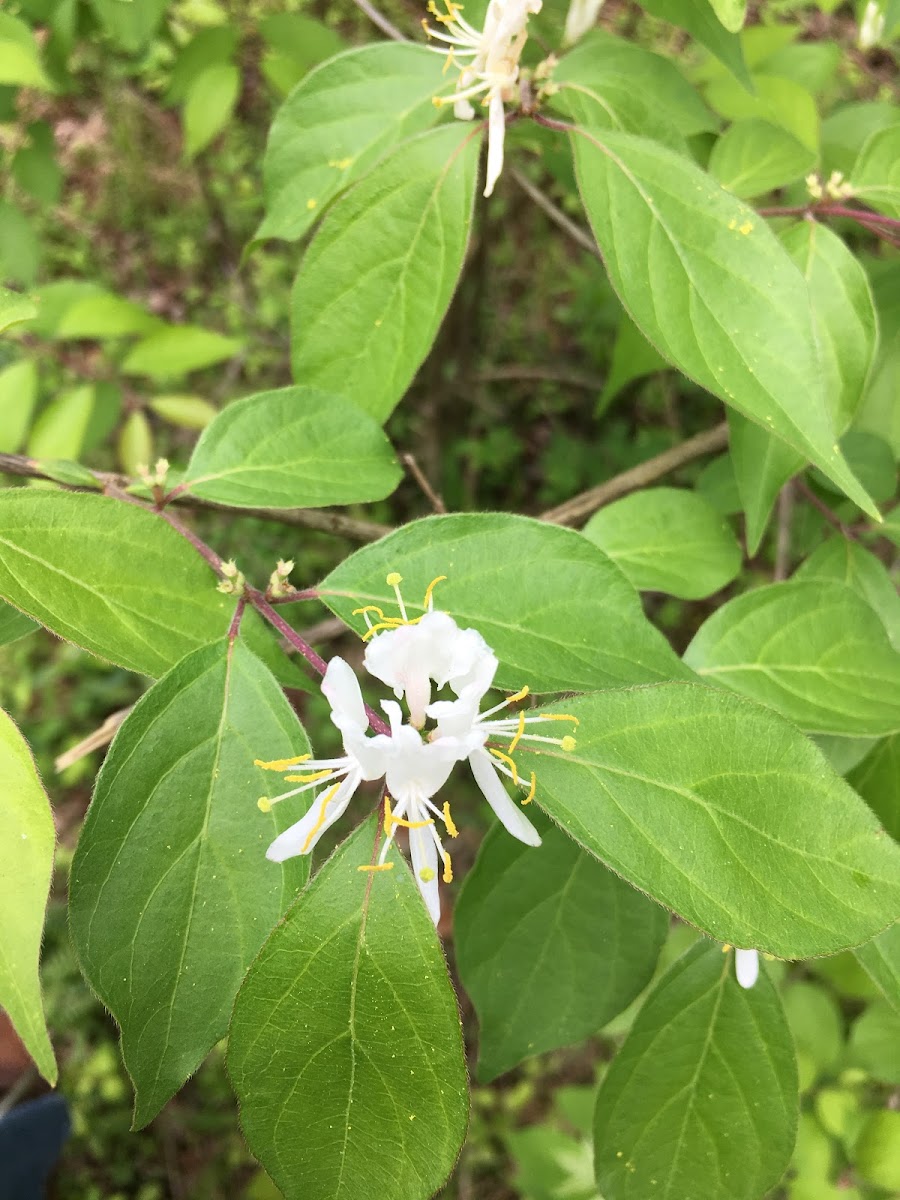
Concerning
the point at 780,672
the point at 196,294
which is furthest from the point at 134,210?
the point at 780,672

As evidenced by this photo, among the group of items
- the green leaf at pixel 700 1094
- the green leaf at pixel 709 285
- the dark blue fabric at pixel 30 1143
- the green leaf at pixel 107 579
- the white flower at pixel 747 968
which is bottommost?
the dark blue fabric at pixel 30 1143

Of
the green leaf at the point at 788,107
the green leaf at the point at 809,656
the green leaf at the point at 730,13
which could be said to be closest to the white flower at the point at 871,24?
the green leaf at the point at 788,107

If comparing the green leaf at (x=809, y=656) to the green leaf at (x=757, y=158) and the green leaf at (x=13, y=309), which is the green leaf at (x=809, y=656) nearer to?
the green leaf at (x=757, y=158)

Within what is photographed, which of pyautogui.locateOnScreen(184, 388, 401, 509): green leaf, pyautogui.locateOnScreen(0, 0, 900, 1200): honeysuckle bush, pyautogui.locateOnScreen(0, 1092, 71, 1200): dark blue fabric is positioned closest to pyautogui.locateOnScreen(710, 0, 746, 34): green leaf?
pyautogui.locateOnScreen(0, 0, 900, 1200): honeysuckle bush

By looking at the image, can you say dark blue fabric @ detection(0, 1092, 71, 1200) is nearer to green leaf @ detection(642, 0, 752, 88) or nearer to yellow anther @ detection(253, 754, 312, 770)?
yellow anther @ detection(253, 754, 312, 770)

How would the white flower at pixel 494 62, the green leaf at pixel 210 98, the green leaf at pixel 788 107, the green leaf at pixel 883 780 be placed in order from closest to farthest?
the white flower at pixel 494 62 → the green leaf at pixel 883 780 → the green leaf at pixel 788 107 → the green leaf at pixel 210 98
